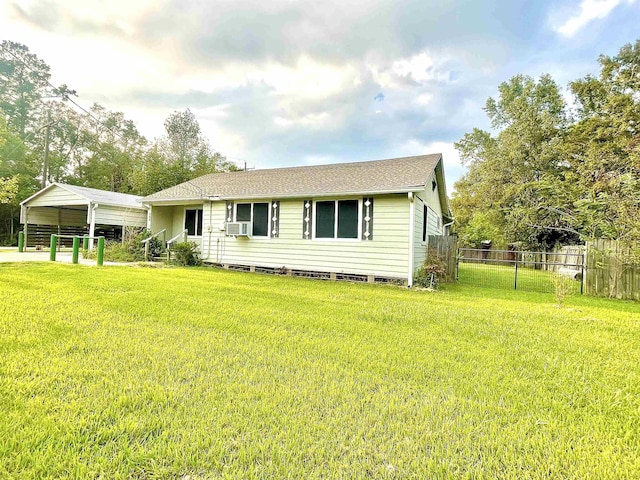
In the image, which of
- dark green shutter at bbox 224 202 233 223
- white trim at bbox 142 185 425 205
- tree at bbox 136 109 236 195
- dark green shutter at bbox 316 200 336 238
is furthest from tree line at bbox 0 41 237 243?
dark green shutter at bbox 316 200 336 238

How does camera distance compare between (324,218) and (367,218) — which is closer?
(367,218)

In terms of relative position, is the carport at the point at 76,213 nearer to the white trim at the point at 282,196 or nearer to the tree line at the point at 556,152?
the white trim at the point at 282,196

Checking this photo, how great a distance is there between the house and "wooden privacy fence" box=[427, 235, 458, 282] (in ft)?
1.01

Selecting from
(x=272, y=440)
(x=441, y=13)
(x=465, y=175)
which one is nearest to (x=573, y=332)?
(x=272, y=440)

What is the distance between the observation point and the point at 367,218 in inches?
362

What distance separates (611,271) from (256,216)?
34.2 ft

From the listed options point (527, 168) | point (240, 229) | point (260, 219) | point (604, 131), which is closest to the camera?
point (240, 229)

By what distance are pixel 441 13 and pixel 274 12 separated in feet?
17.1

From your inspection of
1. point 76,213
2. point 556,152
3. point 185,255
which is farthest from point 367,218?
point 76,213

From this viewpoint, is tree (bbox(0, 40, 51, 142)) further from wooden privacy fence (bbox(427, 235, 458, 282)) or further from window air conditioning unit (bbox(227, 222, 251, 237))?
wooden privacy fence (bbox(427, 235, 458, 282))

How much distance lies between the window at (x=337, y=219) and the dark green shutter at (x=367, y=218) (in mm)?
211

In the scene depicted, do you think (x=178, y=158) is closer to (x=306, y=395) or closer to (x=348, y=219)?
(x=348, y=219)

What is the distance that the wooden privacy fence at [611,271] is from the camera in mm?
7953

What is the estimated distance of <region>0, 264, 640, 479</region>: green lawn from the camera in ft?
5.71
